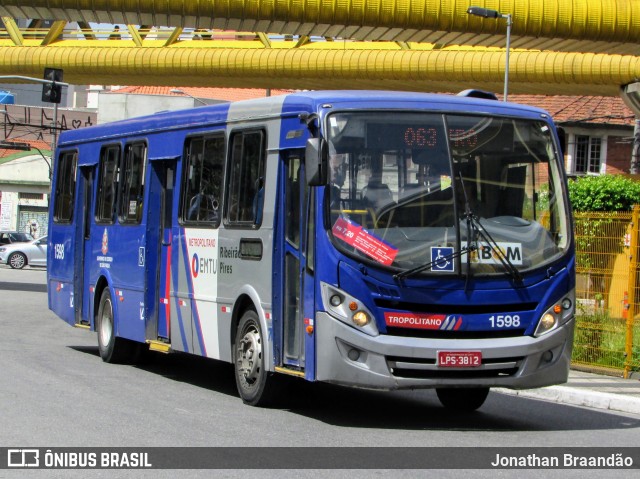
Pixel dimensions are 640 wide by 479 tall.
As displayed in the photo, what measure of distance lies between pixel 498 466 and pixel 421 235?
100.0 inches

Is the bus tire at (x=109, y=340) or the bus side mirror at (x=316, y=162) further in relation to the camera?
the bus tire at (x=109, y=340)

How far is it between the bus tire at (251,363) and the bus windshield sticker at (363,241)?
5.49 feet

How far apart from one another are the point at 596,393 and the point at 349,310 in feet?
13.7

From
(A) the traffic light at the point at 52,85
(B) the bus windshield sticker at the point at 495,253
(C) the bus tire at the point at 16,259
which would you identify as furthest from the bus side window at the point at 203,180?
(C) the bus tire at the point at 16,259

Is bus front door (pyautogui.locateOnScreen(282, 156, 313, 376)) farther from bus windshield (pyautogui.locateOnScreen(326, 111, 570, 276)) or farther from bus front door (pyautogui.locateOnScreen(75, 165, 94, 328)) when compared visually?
bus front door (pyautogui.locateOnScreen(75, 165, 94, 328))

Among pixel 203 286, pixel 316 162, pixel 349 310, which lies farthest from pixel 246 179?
pixel 349 310

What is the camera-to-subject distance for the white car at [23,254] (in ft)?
173

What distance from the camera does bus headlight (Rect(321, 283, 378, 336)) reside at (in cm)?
1039

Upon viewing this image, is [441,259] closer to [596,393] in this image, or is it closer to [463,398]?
[463,398]

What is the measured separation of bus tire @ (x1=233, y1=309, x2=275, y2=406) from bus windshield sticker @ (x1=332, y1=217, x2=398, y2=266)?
167 centimetres

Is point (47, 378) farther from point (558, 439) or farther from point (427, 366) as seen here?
point (558, 439)

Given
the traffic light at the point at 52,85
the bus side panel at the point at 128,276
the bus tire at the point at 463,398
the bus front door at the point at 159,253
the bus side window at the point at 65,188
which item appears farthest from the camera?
the traffic light at the point at 52,85

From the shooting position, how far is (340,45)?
3422cm

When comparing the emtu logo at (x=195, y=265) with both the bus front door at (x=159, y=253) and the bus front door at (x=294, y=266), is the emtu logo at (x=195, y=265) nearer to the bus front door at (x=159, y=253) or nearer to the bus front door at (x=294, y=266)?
the bus front door at (x=159, y=253)
